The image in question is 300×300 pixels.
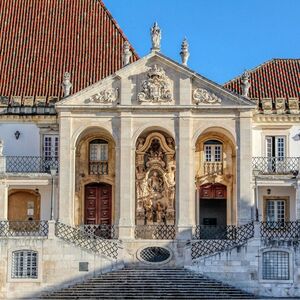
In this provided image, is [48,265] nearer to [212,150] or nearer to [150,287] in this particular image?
[150,287]

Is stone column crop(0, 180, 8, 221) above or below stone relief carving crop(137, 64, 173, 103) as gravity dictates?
below

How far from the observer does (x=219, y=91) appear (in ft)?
160

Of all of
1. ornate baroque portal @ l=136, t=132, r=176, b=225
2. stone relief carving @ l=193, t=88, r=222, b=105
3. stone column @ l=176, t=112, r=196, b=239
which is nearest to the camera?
stone column @ l=176, t=112, r=196, b=239

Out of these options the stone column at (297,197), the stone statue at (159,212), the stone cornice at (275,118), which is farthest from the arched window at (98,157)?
the stone column at (297,197)

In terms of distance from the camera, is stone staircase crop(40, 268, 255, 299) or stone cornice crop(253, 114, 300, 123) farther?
stone cornice crop(253, 114, 300, 123)

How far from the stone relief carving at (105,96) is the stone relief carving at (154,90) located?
123cm

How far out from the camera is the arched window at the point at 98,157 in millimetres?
51219

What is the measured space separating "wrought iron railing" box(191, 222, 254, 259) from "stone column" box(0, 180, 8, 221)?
9771 millimetres

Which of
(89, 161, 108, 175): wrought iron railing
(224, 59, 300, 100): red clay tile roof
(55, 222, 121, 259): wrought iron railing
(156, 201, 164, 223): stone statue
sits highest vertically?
(224, 59, 300, 100): red clay tile roof

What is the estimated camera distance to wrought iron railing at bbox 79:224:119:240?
1896 inches

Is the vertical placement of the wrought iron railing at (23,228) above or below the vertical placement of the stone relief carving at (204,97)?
below

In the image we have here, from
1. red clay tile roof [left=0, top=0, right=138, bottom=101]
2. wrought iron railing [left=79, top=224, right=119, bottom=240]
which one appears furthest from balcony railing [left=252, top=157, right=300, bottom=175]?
red clay tile roof [left=0, top=0, right=138, bottom=101]

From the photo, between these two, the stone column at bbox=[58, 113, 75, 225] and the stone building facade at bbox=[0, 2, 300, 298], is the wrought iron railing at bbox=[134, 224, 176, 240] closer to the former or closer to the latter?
the stone building facade at bbox=[0, 2, 300, 298]

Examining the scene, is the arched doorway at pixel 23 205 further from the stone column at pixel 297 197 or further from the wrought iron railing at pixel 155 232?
the stone column at pixel 297 197
